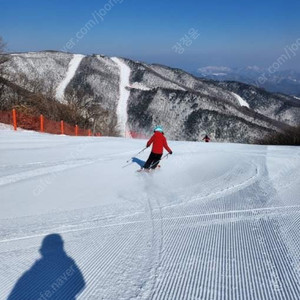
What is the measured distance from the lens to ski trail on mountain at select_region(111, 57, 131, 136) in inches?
3404

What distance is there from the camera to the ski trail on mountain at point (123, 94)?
86.4 meters

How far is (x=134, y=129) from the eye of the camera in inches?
3425

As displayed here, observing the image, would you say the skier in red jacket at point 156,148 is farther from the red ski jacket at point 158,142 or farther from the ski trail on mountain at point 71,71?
the ski trail on mountain at point 71,71

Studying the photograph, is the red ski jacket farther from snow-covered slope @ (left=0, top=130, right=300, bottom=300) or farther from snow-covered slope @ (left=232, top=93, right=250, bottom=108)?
snow-covered slope @ (left=232, top=93, right=250, bottom=108)

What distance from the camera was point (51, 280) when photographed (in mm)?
4254

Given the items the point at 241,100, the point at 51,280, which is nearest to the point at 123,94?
the point at 241,100

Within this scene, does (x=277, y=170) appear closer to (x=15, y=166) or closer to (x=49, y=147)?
(x=15, y=166)

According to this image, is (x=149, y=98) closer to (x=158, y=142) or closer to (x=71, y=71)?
(x=71, y=71)

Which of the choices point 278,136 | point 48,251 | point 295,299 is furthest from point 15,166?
point 278,136

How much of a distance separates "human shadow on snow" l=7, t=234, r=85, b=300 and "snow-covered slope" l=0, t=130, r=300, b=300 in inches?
0.5

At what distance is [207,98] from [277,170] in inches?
3233

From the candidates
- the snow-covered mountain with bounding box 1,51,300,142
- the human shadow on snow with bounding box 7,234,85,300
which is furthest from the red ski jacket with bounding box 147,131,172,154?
the snow-covered mountain with bounding box 1,51,300,142

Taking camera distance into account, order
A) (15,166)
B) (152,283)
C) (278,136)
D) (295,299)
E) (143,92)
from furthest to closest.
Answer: (143,92) → (278,136) → (15,166) → (152,283) → (295,299)

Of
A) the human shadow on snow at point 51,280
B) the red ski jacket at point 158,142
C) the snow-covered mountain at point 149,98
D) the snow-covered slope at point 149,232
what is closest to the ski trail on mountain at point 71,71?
the snow-covered mountain at point 149,98
